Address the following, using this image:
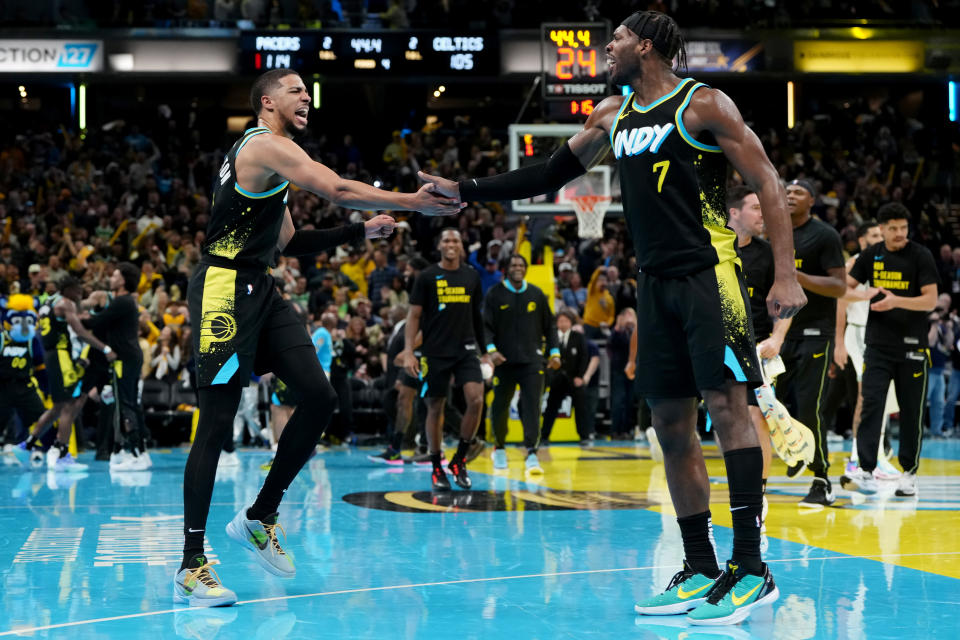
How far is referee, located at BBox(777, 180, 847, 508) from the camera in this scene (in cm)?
791

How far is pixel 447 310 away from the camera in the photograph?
9.99 m

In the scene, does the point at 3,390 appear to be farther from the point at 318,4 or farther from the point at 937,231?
the point at 937,231

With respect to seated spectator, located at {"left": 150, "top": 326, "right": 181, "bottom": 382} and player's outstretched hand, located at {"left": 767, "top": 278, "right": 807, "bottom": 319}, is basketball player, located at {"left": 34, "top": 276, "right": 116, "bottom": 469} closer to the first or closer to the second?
seated spectator, located at {"left": 150, "top": 326, "right": 181, "bottom": 382}

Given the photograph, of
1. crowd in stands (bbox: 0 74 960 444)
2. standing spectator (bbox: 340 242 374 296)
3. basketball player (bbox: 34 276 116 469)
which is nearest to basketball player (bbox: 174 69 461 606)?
basketball player (bbox: 34 276 116 469)

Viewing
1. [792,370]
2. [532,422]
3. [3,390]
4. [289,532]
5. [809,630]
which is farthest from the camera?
[3,390]

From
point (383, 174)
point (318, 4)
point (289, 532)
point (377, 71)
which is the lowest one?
point (289, 532)

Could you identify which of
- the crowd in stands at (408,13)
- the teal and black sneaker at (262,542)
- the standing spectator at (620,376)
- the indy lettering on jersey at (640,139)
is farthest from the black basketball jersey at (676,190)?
the crowd in stands at (408,13)

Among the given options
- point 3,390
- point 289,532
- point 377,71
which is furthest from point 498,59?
point 289,532

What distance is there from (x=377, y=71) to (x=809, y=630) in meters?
22.3

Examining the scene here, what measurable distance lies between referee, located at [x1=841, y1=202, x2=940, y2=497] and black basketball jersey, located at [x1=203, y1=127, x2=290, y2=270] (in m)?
5.44

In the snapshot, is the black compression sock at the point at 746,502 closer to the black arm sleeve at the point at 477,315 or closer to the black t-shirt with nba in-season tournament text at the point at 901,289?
the black t-shirt with nba in-season tournament text at the point at 901,289

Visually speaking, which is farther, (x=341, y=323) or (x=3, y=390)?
(x=341, y=323)

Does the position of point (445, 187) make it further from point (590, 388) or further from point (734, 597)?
point (590, 388)

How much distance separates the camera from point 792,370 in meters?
8.33
